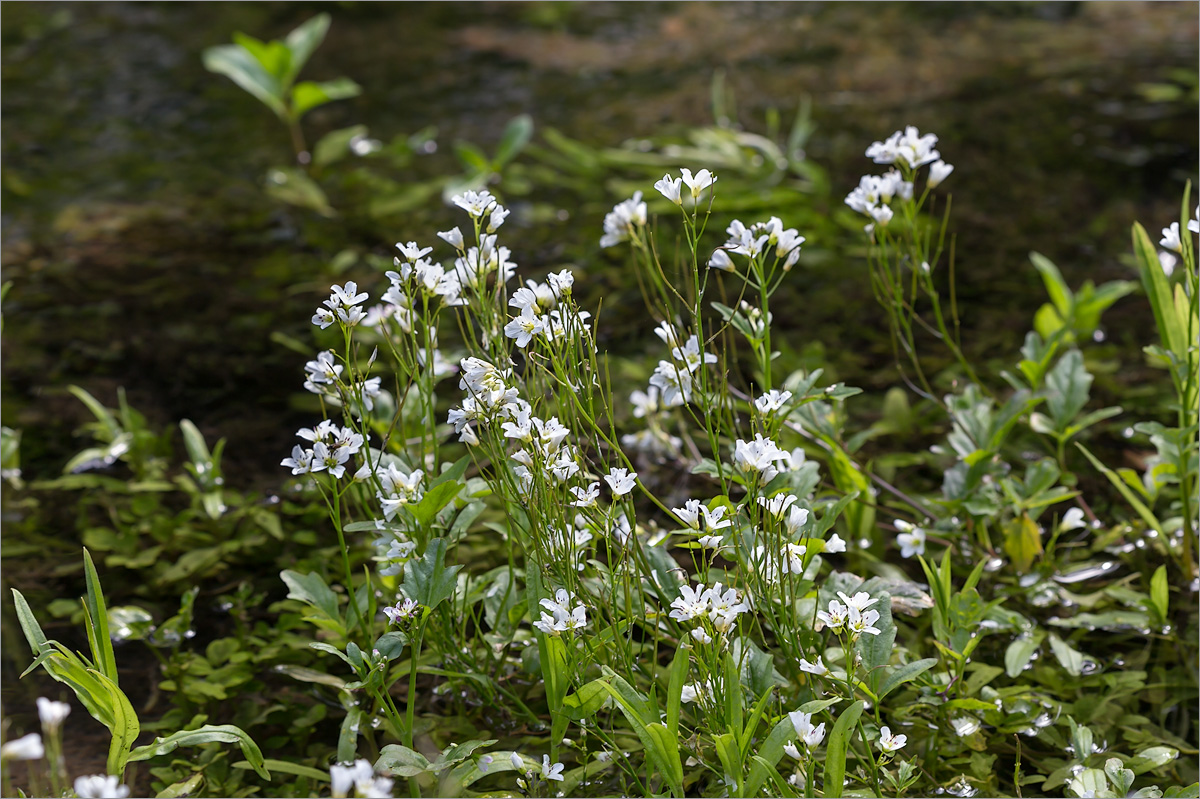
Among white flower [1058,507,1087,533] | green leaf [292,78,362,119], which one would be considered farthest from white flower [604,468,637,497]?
green leaf [292,78,362,119]

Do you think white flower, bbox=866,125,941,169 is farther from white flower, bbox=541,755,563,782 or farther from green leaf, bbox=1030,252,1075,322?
white flower, bbox=541,755,563,782

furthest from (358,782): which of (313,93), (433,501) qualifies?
(313,93)

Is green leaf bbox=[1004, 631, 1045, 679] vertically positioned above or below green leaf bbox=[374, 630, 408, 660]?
below

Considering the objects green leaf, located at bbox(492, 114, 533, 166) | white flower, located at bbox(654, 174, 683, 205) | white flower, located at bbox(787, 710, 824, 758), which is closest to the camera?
white flower, located at bbox(787, 710, 824, 758)

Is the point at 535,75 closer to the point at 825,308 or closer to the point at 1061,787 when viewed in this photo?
the point at 825,308

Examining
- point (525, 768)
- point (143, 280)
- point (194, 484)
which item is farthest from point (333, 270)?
point (525, 768)

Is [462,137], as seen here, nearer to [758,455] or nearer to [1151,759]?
[758,455]

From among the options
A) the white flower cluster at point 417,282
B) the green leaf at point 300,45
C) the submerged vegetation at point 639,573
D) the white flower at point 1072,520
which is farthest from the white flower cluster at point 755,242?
the green leaf at point 300,45
